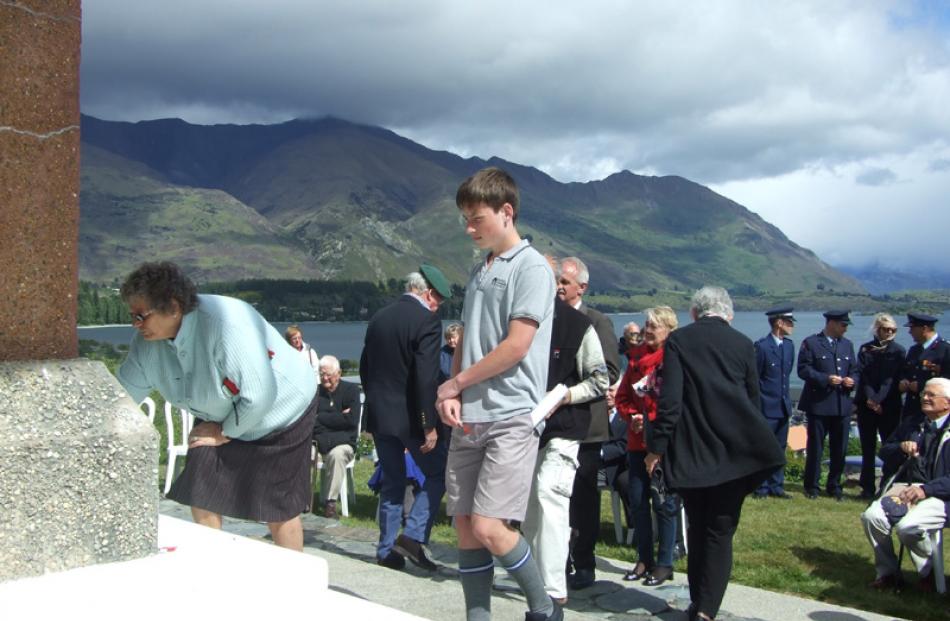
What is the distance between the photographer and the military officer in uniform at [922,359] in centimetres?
975

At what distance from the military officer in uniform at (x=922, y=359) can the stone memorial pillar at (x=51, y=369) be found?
8.88 meters

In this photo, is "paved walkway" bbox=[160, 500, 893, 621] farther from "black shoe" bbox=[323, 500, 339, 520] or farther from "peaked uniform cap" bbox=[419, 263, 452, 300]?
"black shoe" bbox=[323, 500, 339, 520]

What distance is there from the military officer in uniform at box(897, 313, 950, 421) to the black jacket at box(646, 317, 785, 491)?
565cm

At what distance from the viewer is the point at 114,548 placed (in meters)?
2.59

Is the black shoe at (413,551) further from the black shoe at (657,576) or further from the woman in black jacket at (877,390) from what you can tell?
the woman in black jacket at (877,390)

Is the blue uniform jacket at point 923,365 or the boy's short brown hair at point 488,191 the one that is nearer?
the boy's short brown hair at point 488,191

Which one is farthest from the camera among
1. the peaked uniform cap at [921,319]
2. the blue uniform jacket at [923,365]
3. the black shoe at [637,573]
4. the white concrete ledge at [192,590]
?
the peaked uniform cap at [921,319]

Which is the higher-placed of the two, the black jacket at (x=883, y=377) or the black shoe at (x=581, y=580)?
the black jacket at (x=883, y=377)

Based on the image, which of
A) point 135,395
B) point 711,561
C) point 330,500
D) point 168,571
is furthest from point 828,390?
point 168,571

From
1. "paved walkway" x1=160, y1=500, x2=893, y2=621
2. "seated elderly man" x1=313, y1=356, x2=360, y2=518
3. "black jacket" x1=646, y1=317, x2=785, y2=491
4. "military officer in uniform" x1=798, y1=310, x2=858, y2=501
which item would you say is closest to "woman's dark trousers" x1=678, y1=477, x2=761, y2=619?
"black jacket" x1=646, y1=317, x2=785, y2=491

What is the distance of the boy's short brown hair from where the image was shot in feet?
12.4

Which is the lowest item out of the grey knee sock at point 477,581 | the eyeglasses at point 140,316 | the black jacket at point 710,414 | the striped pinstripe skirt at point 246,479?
the grey knee sock at point 477,581

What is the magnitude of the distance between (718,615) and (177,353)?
128 inches

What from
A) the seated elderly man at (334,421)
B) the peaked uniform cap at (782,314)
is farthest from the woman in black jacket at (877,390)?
the seated elderly man at (334,421)
